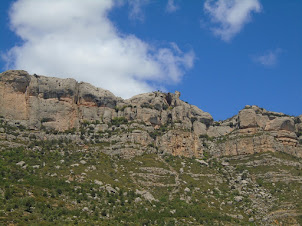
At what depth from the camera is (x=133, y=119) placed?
107 m

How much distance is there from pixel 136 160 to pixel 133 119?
1664cm

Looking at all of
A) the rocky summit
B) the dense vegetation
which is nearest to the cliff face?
the rocky summit

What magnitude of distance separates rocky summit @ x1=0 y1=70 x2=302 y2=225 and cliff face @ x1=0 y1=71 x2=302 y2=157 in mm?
228

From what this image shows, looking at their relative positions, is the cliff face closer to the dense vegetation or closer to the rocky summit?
the rocky summit

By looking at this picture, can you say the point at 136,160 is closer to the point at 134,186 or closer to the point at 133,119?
the point at 134,186

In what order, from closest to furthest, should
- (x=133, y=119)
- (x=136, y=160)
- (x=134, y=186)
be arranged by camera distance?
(x=134, y=186) < (x=136, y=160) < (x=133, y=119)

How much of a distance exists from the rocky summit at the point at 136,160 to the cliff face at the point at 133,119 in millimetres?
228

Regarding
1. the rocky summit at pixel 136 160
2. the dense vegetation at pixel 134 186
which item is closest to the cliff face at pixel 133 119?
the rocky summit at pixel 136 160

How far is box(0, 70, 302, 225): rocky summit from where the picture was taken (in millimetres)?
70125

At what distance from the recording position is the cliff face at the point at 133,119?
99.4 meters

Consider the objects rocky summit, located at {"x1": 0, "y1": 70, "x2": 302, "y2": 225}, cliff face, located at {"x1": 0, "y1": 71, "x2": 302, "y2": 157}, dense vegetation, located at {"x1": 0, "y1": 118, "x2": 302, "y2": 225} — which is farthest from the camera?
cliff face, located at {"x1": 0, "y1": 71, "x2": 302, "y2": 157}

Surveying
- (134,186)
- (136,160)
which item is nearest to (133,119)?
(136,160)

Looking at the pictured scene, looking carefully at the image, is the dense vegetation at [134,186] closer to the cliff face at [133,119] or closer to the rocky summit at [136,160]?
the rocky summit at [136,160]

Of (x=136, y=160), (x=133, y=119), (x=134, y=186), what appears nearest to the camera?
(x=134, y=186)
